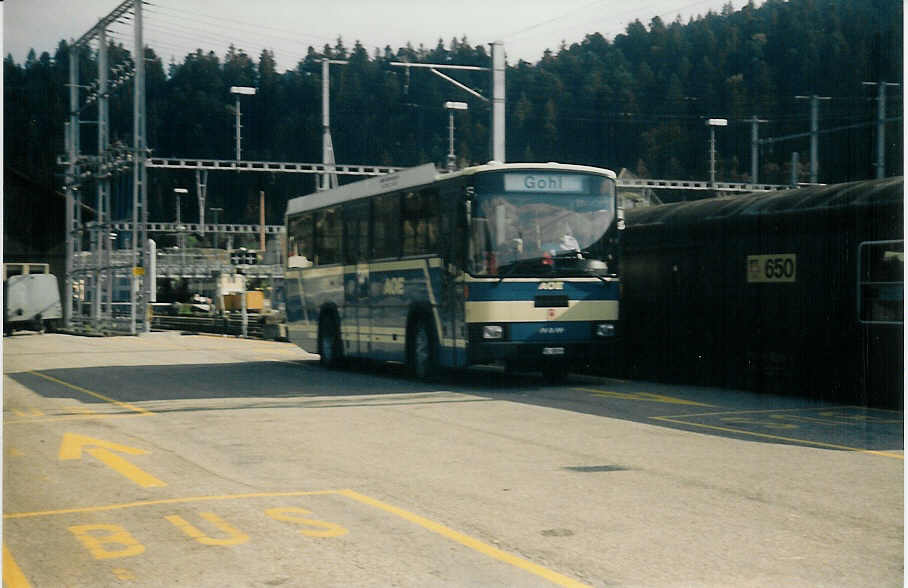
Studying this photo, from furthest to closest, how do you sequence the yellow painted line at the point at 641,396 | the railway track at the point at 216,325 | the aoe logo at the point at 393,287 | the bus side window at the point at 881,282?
1. the railway track at the point at 216,325
2. the aoe logo at the point at 393,287
3. the yellow painted line at the point at 641,396
4. the bus side window at the point at 881,282

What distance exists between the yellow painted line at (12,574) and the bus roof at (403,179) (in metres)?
11.4

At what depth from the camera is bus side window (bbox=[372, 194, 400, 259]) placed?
19734mm

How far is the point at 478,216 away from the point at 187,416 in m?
5.22

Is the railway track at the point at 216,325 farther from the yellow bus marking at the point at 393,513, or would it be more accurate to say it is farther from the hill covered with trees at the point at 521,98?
the yellow bus marking at the point at 393,513

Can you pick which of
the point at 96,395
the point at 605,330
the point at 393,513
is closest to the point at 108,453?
the point at 393,513

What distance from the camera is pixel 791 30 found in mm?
24438

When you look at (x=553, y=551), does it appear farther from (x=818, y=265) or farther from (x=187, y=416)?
(x=818, y=265)

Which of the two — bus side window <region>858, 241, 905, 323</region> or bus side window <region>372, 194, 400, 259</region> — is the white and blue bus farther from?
bus side window <region>858, 241, 905, 323</region>

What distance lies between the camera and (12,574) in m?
6.32

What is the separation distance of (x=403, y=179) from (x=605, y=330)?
4138mm

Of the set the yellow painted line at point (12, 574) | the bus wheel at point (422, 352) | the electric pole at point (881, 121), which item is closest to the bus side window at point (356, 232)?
the bus wheel at point (422, 352)

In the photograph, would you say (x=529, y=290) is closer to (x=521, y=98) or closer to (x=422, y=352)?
(x=422, y=352)

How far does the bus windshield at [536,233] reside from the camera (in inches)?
681

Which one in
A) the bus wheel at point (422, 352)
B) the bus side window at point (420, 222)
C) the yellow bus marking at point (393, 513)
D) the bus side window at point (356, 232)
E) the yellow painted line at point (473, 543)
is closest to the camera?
the yellow painted line at point (473, 543)
